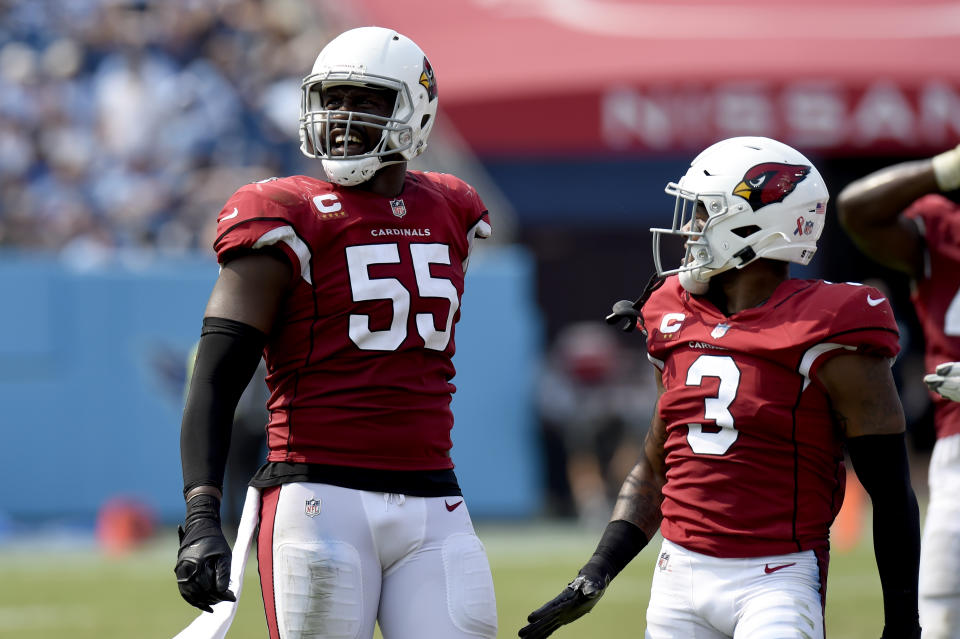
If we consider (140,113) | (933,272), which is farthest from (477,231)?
(140,113)

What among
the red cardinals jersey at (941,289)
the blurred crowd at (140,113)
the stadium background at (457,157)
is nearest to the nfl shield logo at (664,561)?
the red cardinals jersey at (941,289)

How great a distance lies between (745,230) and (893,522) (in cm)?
70

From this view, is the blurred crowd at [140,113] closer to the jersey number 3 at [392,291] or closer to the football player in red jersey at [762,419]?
the jersey number 3 at [392,291]

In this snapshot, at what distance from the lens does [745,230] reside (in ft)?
10.2

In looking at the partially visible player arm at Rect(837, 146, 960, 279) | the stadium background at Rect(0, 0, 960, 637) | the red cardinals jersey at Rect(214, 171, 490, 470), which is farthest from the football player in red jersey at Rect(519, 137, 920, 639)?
the stadium background at Rect(0, 0, 960, 637)

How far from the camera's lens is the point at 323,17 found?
12.1 m

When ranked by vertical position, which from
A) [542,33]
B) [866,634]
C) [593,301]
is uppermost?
[542,33]

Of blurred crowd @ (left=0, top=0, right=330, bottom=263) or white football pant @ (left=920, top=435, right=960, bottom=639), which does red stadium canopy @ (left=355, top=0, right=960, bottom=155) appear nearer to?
blurred crowd @ (left=0, top=0, right=330, bottom=263)

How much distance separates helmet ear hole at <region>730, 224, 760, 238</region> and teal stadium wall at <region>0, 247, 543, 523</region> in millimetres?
6539

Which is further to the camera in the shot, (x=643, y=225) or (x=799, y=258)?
(x=643, y=225)

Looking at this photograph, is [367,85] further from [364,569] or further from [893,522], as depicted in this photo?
[893,522]

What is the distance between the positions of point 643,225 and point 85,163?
180 inches

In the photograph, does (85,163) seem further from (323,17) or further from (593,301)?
(593,301)

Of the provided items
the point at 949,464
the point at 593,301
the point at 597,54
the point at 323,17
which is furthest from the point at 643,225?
the point at 949,464
